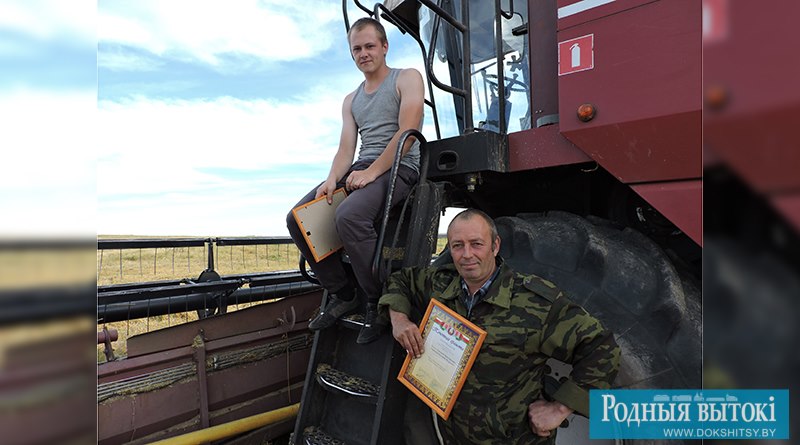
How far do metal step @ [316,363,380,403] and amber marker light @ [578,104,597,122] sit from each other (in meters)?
1.42

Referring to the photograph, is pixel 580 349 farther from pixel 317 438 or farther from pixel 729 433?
pixel 317 438

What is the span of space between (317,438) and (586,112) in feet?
6.19

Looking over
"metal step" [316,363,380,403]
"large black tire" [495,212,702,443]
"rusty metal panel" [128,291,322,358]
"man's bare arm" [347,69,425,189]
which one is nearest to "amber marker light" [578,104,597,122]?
"large black tire" [495,212,702,443]

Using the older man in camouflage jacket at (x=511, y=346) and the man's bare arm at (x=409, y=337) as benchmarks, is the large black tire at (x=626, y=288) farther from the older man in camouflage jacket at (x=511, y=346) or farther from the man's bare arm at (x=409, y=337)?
the man's bare arm at (x=409, y=337)

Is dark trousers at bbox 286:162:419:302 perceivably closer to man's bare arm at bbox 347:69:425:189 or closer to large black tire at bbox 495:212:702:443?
man's bare arm at bbox 347:69:425:189

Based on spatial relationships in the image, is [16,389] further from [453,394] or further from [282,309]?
[282,309]

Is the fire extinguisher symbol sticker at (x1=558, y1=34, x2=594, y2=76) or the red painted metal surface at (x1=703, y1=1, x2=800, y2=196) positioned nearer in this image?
the red painted metal surface at (x1=703, y1=1, x2=800, y2=196)

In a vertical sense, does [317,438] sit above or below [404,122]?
below

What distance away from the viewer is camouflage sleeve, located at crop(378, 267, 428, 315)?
204 cm

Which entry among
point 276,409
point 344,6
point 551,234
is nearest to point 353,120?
point 344,6

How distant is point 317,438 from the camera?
91.6 inches

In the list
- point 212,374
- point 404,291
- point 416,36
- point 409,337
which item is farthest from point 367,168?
point 416,36

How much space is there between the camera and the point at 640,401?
168 cm

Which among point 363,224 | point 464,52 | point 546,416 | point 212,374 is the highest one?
point 464,52
